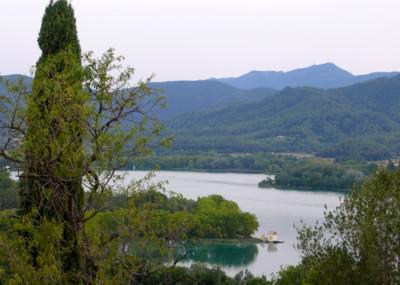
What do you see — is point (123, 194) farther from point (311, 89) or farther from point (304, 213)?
point (311, 89)

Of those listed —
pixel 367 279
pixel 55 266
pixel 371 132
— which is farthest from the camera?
pixel 371 132

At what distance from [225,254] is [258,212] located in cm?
1491

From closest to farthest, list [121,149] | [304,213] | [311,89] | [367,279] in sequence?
[121,149] → [367,279] → [304,213] → [311,89]

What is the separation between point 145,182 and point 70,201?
0.69 metres

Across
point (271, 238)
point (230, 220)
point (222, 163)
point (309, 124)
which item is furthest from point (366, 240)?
point (309, 124)

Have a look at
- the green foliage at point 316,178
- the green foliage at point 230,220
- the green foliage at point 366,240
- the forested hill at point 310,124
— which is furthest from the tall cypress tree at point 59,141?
the forested hill at point 310,124

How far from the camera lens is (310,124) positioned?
13738 centimetres

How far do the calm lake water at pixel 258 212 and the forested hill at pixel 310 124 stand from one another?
3406 cm

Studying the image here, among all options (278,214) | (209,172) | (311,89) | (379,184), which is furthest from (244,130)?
(379,184)

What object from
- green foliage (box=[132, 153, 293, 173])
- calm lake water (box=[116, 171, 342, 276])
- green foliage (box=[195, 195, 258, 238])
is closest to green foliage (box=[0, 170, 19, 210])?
calm lake water (box=[116, 171, 342, 276])

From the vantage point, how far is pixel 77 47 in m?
7.96

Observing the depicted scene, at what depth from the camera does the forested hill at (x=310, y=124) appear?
119250 mm

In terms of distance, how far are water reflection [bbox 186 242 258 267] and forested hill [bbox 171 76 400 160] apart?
68.5 metres

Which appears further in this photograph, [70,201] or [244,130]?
[244,130]
